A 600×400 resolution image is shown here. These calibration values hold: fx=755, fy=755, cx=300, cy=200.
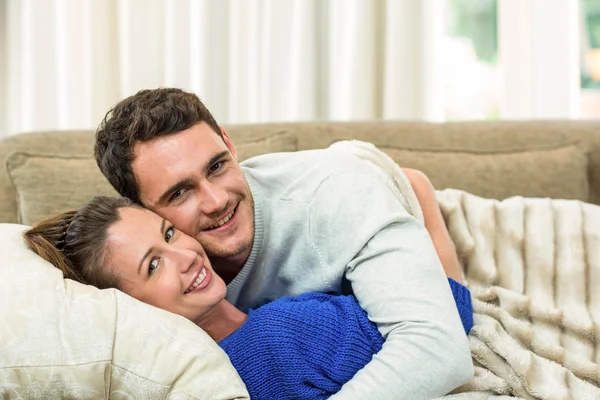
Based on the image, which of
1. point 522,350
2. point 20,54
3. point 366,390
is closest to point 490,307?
point 522,350

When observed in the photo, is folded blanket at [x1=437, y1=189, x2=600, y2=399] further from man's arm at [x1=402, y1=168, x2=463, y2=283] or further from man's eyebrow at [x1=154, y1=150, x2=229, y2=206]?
man's eyebrow at [x1=154, y1=150, x2=229, y2=206]

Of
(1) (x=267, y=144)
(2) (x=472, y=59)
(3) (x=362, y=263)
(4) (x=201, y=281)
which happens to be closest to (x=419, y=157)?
(1) (x=267, y=144)

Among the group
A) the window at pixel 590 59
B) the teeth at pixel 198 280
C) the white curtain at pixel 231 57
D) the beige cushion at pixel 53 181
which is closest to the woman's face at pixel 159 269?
the teeth at pixel 198 280

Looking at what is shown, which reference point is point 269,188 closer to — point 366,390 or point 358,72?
point 366,390

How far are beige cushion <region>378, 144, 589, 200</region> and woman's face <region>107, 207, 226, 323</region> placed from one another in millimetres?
843

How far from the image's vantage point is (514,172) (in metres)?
2.09

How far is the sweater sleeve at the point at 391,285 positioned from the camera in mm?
1281

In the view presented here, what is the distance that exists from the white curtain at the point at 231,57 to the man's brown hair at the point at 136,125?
137cm

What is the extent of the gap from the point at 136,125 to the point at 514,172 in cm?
107

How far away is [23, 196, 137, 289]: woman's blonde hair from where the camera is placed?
1.43m

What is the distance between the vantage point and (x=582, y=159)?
2113 mm

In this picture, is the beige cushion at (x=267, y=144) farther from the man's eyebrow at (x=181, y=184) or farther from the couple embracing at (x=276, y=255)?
the man's eyebrow at (x=181, y=184)

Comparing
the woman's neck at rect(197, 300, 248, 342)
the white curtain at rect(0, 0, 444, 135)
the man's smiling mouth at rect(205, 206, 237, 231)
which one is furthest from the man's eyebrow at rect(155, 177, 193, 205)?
the white curtain at rect(0, 0, 444, 135)

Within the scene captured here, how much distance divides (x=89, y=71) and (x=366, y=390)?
2.25 meters
